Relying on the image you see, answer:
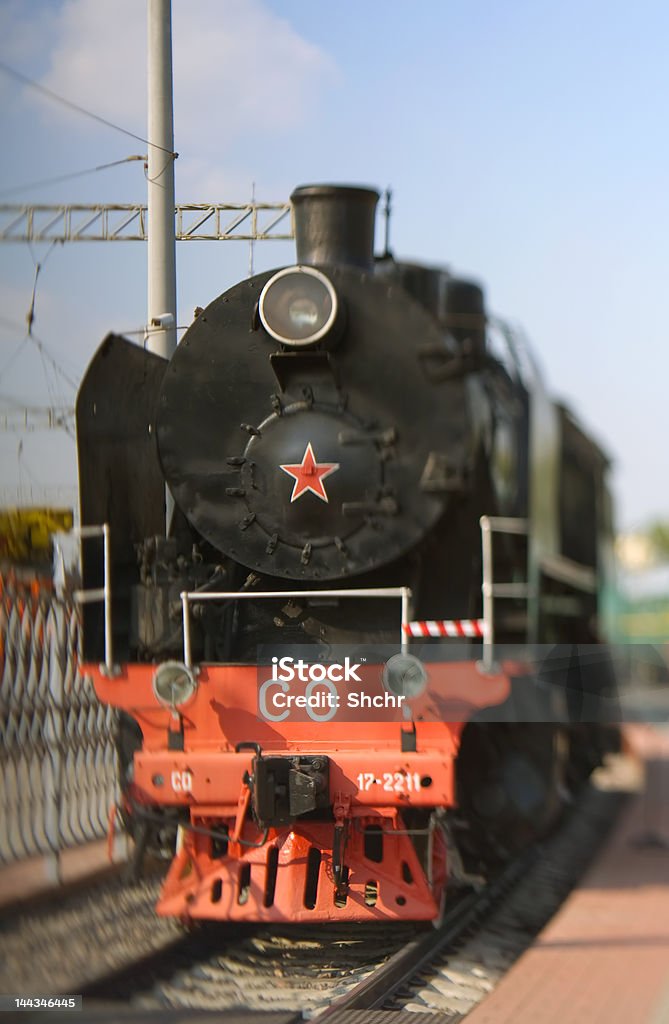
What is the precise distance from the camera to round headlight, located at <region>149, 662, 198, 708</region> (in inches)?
256

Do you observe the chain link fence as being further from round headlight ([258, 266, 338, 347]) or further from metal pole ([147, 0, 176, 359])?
round headlight ([258, 266, 338, 347])

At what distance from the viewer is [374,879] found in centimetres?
641

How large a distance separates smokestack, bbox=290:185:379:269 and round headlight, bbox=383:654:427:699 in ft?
6.99

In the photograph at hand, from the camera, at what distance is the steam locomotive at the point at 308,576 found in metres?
6.40

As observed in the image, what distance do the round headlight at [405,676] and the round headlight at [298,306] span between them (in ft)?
5.58

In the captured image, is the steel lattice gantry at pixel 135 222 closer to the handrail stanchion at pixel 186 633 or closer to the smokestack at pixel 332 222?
the smokestack at pixel 332 222

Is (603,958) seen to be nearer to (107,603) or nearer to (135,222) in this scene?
(107,603)

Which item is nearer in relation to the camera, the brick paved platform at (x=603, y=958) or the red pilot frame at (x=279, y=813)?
the brick paved platform at (x=603, y=958)

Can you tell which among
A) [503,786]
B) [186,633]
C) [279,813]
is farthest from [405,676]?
[503,786]

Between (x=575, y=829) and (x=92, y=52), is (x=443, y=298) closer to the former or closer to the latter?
(x=92, y=52)

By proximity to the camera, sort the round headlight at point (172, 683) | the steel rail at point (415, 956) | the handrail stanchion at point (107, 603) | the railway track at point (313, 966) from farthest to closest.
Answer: the handrail stanchion at point (107, 603)
the round headlight at point (172, 683)
the railway track at point (313, 966)
the steel rail at point (415, 956)

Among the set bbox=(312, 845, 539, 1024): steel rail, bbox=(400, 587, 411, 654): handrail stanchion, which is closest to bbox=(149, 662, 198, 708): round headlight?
bbox=(400, 587, 411, 654): handrail stanchion

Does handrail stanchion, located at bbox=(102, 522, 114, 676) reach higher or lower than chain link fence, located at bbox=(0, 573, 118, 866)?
higher

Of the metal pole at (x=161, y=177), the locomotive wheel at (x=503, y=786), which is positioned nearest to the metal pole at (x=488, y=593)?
the locomotive wheel at (x=503, y=786)
